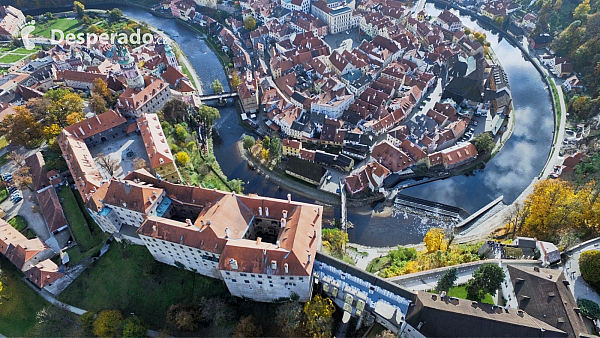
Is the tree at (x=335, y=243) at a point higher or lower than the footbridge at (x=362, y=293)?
lower

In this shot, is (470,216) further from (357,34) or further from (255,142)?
(357,34)

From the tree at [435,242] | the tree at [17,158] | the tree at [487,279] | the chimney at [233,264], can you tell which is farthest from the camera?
the tree at [17,158]

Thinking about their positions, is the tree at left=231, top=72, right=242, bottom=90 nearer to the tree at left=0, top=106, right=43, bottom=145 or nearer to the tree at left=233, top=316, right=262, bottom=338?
the tree at left=0, top=106, right=43, bottom=145

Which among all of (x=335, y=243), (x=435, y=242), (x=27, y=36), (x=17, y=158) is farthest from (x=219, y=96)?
(x=27, y=36)

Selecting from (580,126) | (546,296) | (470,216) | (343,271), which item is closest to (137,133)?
(343,271)

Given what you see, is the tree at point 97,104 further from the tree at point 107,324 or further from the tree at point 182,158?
the tree at point 107,324

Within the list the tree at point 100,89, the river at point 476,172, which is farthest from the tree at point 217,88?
the tree at point 100,89
